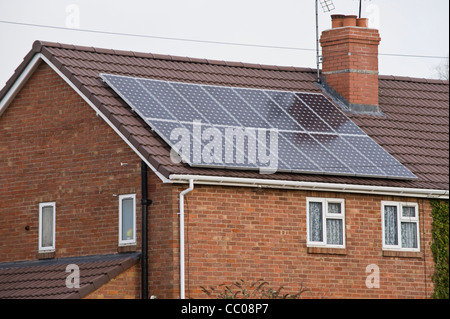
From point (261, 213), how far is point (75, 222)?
470 centimetres

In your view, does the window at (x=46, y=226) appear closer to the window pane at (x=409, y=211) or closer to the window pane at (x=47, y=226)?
the window pane at (x=47, y=226)

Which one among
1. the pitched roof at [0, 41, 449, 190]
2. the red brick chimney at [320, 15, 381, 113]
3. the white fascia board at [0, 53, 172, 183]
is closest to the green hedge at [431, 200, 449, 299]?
the pitched roof at [0, 41, 449, 190]

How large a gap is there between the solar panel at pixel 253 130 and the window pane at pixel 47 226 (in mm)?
3676

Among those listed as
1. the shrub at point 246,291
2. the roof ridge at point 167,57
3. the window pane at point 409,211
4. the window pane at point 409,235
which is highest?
the roof ridge at point 167,57

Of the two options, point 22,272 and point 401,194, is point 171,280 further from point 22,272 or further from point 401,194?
point 401,194

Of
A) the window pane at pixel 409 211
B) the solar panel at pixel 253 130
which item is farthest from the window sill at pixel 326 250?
the window pane at pixel 409 211

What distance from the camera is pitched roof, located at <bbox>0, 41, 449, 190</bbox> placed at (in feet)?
94.8

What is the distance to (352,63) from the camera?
34.5m

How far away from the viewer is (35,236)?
31.1 metres

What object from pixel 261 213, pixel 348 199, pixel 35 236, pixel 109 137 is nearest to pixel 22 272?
pixel 35 236

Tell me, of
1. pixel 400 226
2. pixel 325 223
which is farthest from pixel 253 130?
pixel 400 226

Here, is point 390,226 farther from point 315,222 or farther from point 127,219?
point 127,219

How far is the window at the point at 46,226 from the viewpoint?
3080 cm

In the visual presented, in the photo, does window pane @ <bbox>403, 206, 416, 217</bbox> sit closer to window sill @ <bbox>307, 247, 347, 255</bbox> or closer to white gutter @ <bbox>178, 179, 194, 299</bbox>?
window sill @ <bbox>307, 247, 347, 255</bbox>
